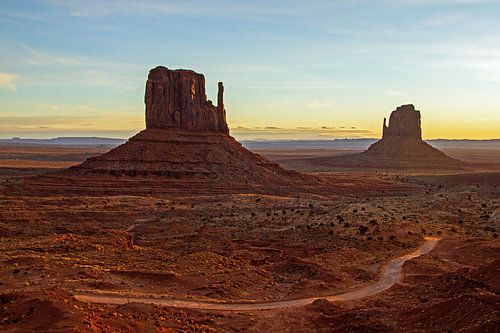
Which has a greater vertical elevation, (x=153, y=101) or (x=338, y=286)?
(x=153, y=101)

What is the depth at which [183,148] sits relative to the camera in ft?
247

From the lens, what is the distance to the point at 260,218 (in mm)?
46625

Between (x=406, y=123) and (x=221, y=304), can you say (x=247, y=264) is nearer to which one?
(x=221, y=304)

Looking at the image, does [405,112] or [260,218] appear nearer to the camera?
[260,218]

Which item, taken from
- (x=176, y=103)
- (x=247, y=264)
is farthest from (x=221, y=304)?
(x=176, y=103)

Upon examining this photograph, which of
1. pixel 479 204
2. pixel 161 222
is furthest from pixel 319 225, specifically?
pixel 479 204

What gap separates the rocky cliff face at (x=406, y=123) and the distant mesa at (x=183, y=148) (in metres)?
83.5

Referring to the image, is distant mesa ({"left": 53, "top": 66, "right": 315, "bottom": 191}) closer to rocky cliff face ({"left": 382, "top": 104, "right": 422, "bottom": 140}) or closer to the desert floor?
the desert floor

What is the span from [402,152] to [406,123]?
11.4 meters

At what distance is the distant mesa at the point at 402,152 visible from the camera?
445ft

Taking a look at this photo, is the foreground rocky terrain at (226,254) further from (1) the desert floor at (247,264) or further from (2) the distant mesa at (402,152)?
(2) the distant mesa at (402,152)

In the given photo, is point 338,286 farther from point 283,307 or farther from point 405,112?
point 405,112

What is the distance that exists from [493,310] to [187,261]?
15.8m

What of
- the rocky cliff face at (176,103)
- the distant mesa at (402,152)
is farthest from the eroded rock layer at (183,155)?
the distant mesa at (402,152)
